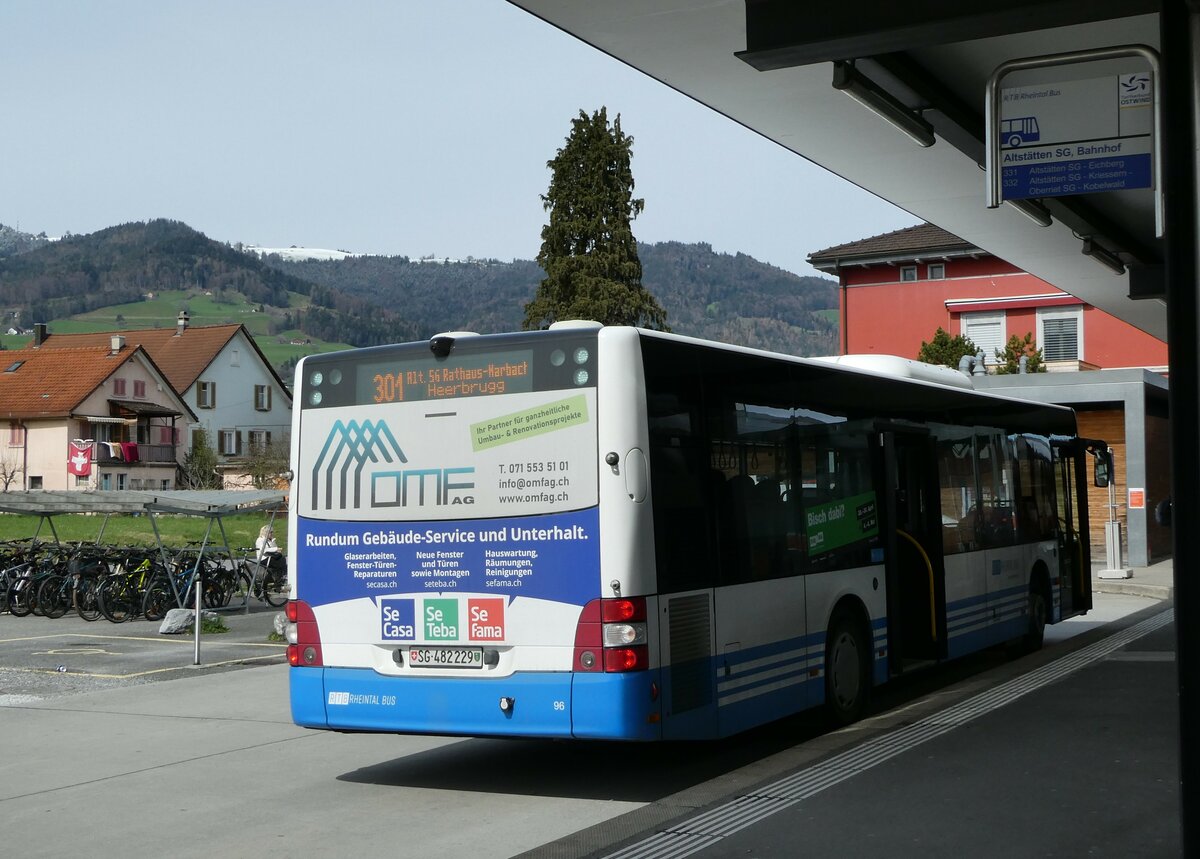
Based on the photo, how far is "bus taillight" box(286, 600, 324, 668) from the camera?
9109 millimetres

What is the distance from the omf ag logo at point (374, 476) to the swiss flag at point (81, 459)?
7533 centimetres

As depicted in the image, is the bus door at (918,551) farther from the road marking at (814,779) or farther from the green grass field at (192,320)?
the green grass field at (192,320)

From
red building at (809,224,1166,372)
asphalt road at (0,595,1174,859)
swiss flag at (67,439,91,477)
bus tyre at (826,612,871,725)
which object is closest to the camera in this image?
asphalt road at (0,595,1174,859)

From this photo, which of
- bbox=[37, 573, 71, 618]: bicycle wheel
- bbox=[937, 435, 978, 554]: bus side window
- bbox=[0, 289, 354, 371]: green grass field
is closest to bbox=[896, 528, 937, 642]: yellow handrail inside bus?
bbox=[937, 435, 978, 554]: bus side window

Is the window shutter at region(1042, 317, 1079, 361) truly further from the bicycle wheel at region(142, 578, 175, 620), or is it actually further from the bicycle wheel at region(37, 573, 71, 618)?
the bicycle wheel at region(37, 573, 71, 618)

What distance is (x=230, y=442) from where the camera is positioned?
3890 inches

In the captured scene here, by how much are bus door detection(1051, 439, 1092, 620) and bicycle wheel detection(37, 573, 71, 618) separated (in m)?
15.6

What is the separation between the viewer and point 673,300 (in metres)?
166

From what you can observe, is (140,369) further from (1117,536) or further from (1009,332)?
(1117,536)

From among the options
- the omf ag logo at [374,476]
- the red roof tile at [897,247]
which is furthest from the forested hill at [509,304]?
the omf ag logo at [374,476]

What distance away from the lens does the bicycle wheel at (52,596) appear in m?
23.4

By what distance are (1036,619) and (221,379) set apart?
8817cm

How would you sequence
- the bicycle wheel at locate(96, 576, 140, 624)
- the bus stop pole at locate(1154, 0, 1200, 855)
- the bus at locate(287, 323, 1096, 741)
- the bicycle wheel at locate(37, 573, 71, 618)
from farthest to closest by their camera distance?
the bicycle wheel at locate(37, 573, 71, 618) → the bicycle wheel at locate(96, 576, 140, 624) → the bus at locate(287, 323, 1096, 741) → the bus stop pole at locate(1154, 0, 1200, 855)

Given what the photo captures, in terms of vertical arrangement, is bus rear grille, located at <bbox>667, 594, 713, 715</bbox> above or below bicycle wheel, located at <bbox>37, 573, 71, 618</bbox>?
above
